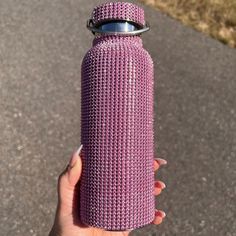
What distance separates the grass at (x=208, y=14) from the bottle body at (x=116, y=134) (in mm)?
2816

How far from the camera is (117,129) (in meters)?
1.66

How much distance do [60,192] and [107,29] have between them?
0.68 m

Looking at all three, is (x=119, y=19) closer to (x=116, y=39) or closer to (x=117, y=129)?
(x=116, y=39)

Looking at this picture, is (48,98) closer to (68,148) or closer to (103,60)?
(68,148)

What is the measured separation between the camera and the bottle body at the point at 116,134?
1.66 m

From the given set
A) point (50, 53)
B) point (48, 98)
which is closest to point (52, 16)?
point (50, 53)

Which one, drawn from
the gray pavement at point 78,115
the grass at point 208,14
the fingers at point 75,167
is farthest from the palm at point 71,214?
the grass at point 208,14

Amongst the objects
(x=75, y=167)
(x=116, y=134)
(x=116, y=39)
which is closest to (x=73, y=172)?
(x=75, y=167)

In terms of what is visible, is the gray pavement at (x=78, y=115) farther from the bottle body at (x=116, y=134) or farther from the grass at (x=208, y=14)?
the bottle body at (x=116, y=134)

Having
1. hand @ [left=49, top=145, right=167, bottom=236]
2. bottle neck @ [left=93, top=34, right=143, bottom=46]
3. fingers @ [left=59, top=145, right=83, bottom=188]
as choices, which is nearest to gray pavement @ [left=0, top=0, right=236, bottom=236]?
hand @ [left=49, top=145, right=167, bottom=236]

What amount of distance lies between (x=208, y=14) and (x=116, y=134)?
3.12m

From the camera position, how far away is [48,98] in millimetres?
3686

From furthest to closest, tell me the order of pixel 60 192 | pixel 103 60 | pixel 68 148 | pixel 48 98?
pixel 48 98 < pixel 68 148 < pixel 60 192 < pixel 103 60

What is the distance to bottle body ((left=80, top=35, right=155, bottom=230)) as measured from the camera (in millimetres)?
1655
